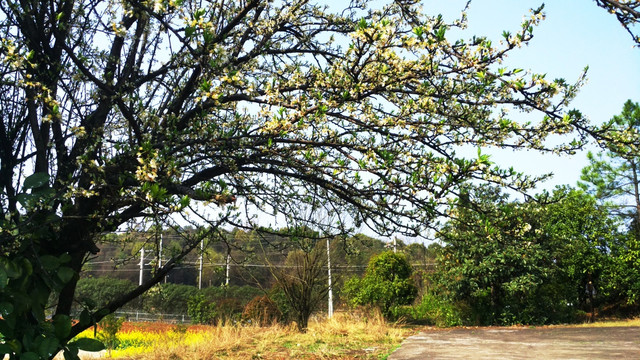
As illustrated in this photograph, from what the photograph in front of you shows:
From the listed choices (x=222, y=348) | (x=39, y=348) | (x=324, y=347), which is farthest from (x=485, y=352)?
(x=39, y=348)

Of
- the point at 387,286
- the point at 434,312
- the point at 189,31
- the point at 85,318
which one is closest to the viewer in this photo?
the point at 189,31

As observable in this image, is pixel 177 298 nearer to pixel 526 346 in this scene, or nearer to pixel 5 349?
pixel 526 346

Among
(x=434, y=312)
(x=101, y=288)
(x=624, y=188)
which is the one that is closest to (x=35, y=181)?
(x=434, y=312)

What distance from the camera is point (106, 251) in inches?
1019

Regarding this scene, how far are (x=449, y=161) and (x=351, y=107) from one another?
847mm

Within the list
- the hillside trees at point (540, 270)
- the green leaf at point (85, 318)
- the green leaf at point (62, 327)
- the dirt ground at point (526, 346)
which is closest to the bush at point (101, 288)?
the hillside trees at point (540, 270)

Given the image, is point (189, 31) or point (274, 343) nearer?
point (189, 31)

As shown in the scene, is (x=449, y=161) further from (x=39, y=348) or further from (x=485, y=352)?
(x=485, y=352)

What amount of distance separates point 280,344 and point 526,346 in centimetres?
407

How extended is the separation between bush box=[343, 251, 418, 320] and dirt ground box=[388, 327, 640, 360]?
4341 millimetres

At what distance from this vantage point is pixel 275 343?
8.59 metres

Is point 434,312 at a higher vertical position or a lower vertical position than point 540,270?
lower

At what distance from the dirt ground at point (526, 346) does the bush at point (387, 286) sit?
14.2ft

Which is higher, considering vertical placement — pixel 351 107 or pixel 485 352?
pixel 351 107
